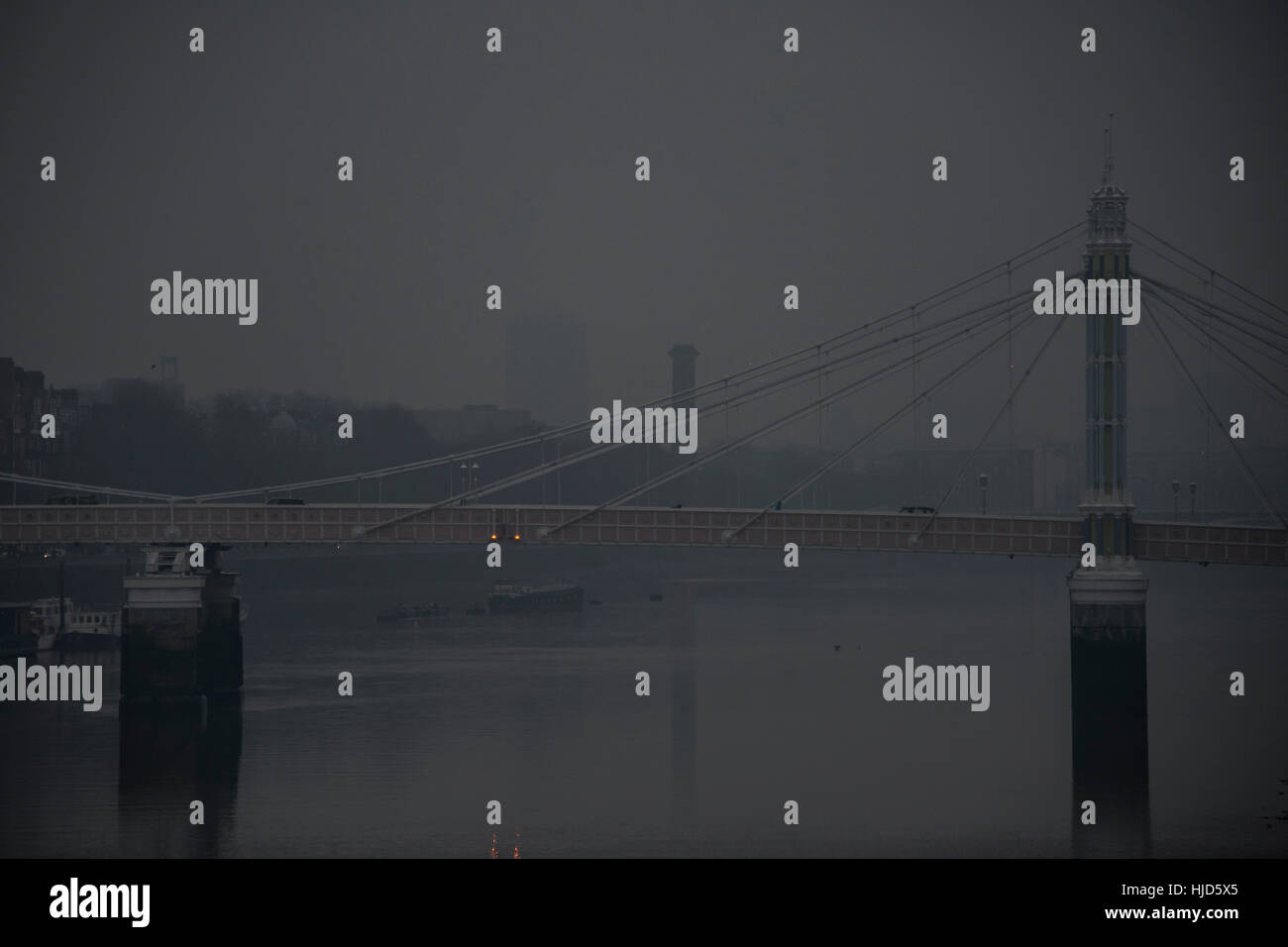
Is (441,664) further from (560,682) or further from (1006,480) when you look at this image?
(1006,480)

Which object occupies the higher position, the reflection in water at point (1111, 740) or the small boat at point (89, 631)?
the small boat at point (89, 631)

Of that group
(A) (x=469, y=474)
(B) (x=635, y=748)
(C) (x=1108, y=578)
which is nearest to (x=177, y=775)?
(B) (x=635, y=748)

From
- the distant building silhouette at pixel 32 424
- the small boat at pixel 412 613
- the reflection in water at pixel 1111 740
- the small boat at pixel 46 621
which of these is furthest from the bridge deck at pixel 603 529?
the distant building silhouette at pixel 32 424

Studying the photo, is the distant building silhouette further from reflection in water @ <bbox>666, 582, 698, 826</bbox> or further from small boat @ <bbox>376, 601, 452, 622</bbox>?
reflection in water @ <bbox>666, 582, 698, 826</bbox>

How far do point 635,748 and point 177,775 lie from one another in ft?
42.2

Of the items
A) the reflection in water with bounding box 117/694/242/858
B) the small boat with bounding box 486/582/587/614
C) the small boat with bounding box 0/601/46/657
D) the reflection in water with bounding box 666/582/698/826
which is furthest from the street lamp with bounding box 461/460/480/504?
the reflection in water with bounding box 117/694/242/858

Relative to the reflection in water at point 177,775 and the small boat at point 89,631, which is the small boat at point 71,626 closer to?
the small boat at point 89,631

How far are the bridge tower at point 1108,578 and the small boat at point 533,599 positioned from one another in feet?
170

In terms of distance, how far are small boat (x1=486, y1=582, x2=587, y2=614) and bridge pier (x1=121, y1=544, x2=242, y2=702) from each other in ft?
151

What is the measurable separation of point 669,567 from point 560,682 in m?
102

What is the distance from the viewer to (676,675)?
2995 inches

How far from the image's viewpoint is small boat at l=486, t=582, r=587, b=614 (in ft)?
376

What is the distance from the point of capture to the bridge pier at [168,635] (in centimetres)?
→ 6600
